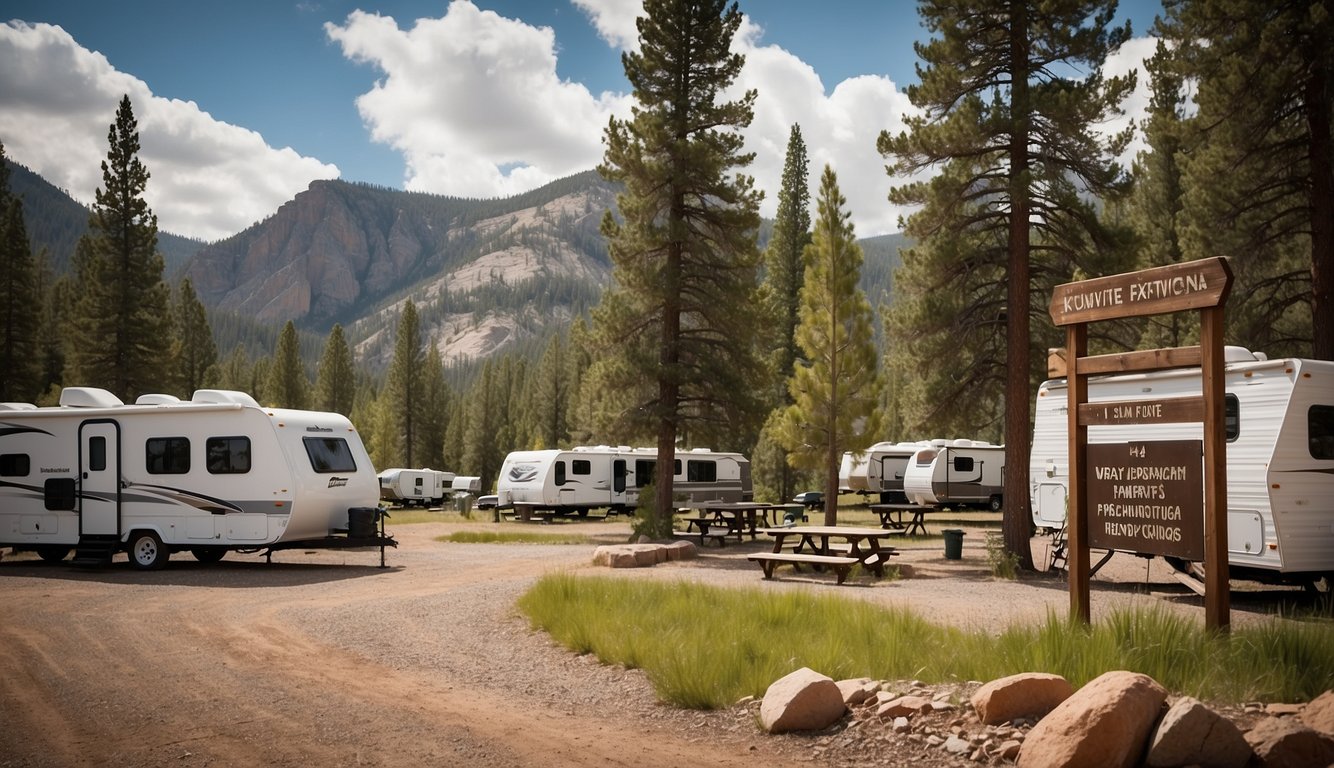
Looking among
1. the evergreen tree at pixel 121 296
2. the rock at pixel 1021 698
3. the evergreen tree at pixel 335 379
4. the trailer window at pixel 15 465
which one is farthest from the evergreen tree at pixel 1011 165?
the evergreen tree at pixel 335 379

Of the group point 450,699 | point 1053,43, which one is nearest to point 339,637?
point 450,699

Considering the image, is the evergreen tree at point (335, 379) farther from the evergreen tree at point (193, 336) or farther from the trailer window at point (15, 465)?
the trailer window at point (15, 465)

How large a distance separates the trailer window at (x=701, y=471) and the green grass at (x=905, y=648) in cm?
2337

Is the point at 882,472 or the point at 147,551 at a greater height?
the point at 882,472

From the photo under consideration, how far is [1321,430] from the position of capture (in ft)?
36.3

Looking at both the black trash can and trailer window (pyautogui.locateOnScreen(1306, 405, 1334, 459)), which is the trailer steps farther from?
trailer window (pyautogui.locateOnScreen(1306, 405, 1334, 459))

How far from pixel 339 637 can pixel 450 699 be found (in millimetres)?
2911

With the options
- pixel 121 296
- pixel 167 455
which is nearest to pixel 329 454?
pixel 167 455

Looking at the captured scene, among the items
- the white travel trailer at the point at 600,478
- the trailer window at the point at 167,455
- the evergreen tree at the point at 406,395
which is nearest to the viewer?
the trailer window at the point at 167,455

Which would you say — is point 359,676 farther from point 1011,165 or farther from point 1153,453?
point 1011,165

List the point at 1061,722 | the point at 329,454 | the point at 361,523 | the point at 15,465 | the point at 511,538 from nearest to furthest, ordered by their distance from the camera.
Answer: the point at 1061,722
the point at 361,523
the point at 329,454
the point at 15,465
the point at 511,538

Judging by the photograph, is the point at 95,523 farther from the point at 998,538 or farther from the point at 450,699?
the point at 998,538

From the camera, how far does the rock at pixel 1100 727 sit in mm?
4793

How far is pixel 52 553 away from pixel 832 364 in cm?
1622
